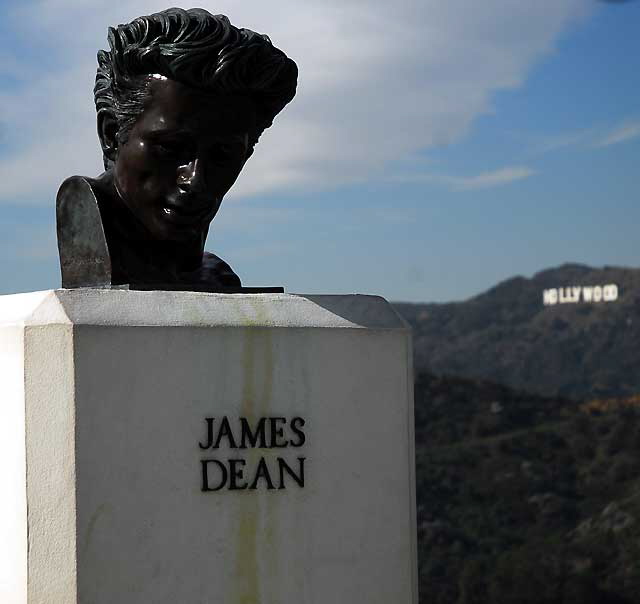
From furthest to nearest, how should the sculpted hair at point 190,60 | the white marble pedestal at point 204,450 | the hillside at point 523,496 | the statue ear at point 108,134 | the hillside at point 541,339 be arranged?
1. the hillside at point 541,339
2. the hillside at point 523,496
3. the statue ear at point 108,134
4. the sculpted hair at point 190,60
5. the white marble pedestal at point 204,450

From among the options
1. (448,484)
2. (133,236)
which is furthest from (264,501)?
(448,484)

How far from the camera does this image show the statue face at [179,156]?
4.46 metres

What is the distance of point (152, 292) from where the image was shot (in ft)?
14.0

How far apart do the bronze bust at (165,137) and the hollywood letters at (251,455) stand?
514 mm

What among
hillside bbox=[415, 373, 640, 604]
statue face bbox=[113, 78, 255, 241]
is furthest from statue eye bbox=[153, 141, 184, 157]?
hillside bbox=[415, 373, 640, 604]

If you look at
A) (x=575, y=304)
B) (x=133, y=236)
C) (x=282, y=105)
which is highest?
(x=575, y=304)

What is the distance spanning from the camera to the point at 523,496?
1934cm

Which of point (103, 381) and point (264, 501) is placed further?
point (264, 501)

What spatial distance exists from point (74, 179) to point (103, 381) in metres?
0.89

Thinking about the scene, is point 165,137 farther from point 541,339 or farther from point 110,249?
point 541,339

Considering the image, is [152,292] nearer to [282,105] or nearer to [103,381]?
[103,381]

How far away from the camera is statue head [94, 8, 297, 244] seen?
4.42 m

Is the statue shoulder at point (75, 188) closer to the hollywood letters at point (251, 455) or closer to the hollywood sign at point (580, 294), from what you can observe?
the hollywood letters at point (251, 455)

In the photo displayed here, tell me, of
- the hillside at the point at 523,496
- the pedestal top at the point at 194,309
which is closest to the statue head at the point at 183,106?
the pedestal top at the point at 194,309
